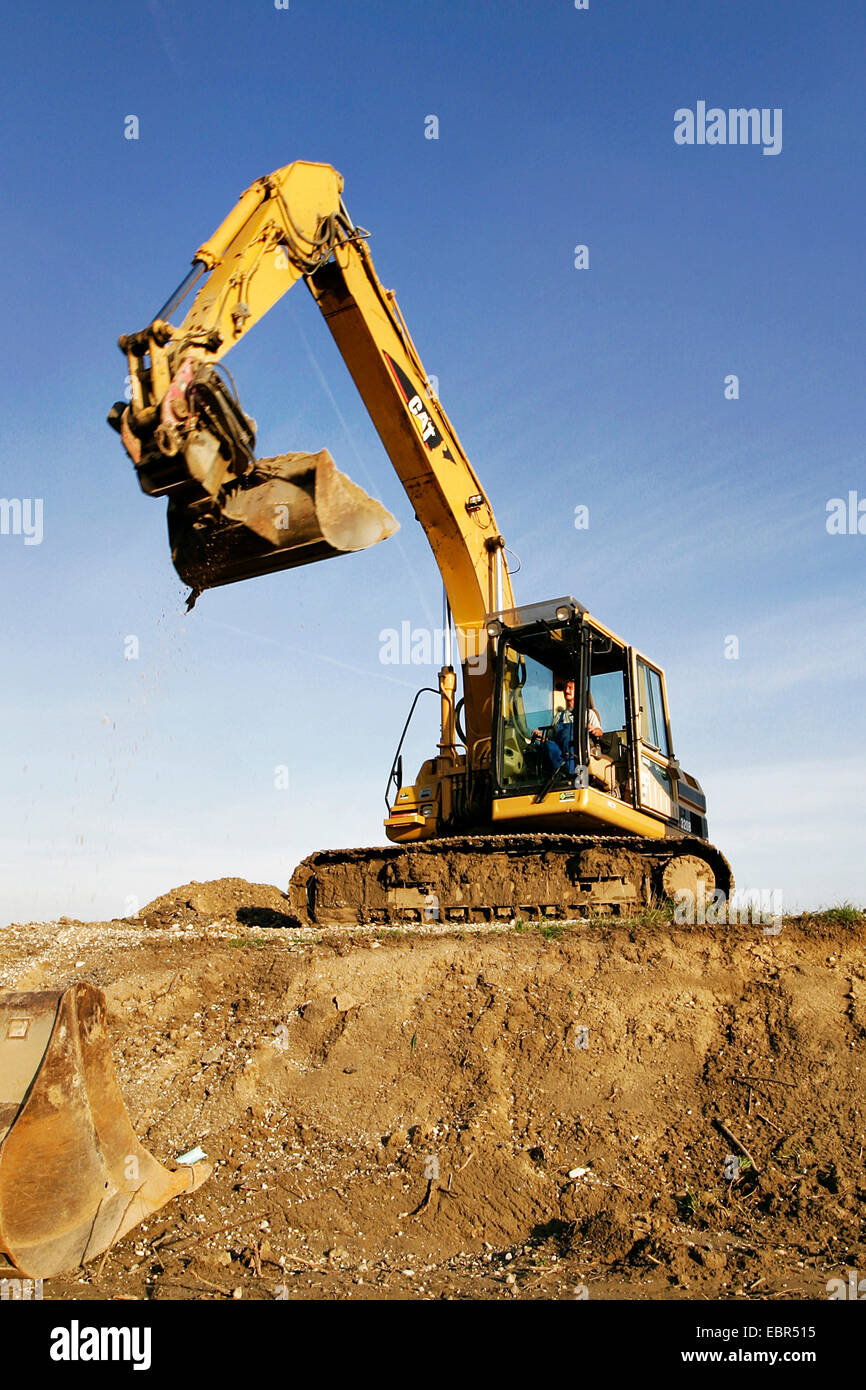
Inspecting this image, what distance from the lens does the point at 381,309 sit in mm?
10453

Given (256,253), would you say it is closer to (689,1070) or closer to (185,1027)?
(185,1027)

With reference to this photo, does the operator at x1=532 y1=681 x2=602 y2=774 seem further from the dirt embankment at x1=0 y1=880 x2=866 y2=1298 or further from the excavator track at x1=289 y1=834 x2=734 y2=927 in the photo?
the dirt embankment at x1=0 y1=880 x2=866 y2=1298

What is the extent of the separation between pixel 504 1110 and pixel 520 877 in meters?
4.17

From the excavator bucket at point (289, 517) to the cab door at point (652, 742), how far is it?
5434mm

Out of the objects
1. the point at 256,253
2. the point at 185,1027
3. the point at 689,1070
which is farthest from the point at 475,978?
the point at 256,253

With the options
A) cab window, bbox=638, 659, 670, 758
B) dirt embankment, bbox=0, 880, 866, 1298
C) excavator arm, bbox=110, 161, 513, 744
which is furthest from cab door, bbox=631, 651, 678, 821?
excavator arm, bbox=110, 161, 513, 744

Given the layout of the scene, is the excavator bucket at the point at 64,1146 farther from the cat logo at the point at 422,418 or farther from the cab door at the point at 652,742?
the cat logo at the point at 422,418

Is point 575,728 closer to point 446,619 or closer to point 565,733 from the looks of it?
point 565,733

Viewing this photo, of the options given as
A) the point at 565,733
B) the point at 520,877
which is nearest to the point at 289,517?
the point at 565,733

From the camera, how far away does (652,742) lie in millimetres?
11578

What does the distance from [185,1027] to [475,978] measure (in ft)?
7.17

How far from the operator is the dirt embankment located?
1.93 metres

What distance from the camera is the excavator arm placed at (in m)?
6.20
